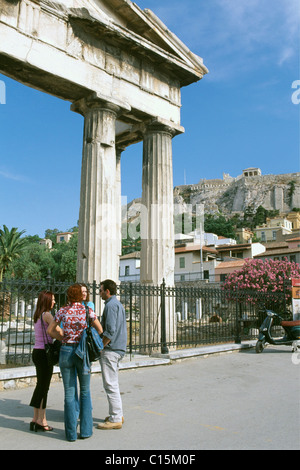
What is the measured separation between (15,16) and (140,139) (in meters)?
5.47

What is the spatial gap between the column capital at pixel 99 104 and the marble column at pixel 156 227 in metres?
1.46

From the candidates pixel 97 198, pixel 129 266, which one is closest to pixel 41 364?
pixel 97 198

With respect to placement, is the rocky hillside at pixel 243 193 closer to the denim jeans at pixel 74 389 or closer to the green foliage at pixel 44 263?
the green foliage at pixel 44 263

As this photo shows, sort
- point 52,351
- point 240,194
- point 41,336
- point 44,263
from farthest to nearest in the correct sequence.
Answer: point 240,194, point 44,263, point 41,336, point 52,351

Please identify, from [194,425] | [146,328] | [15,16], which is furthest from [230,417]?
[15,16]

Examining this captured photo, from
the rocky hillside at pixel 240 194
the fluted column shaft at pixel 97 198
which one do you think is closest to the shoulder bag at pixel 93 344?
the fluted column shaft at pixel 97 198

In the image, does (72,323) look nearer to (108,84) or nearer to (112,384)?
(112,384)

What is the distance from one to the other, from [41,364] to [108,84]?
8.16m

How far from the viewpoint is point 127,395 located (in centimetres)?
655

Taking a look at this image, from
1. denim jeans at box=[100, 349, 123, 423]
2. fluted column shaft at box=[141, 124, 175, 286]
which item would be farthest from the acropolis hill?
denim jeans at box=[100, 349, 123, 423]

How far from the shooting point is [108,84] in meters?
11.0

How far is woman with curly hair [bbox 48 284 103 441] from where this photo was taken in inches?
173

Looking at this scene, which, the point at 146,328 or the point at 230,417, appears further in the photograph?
the point at 146,328
